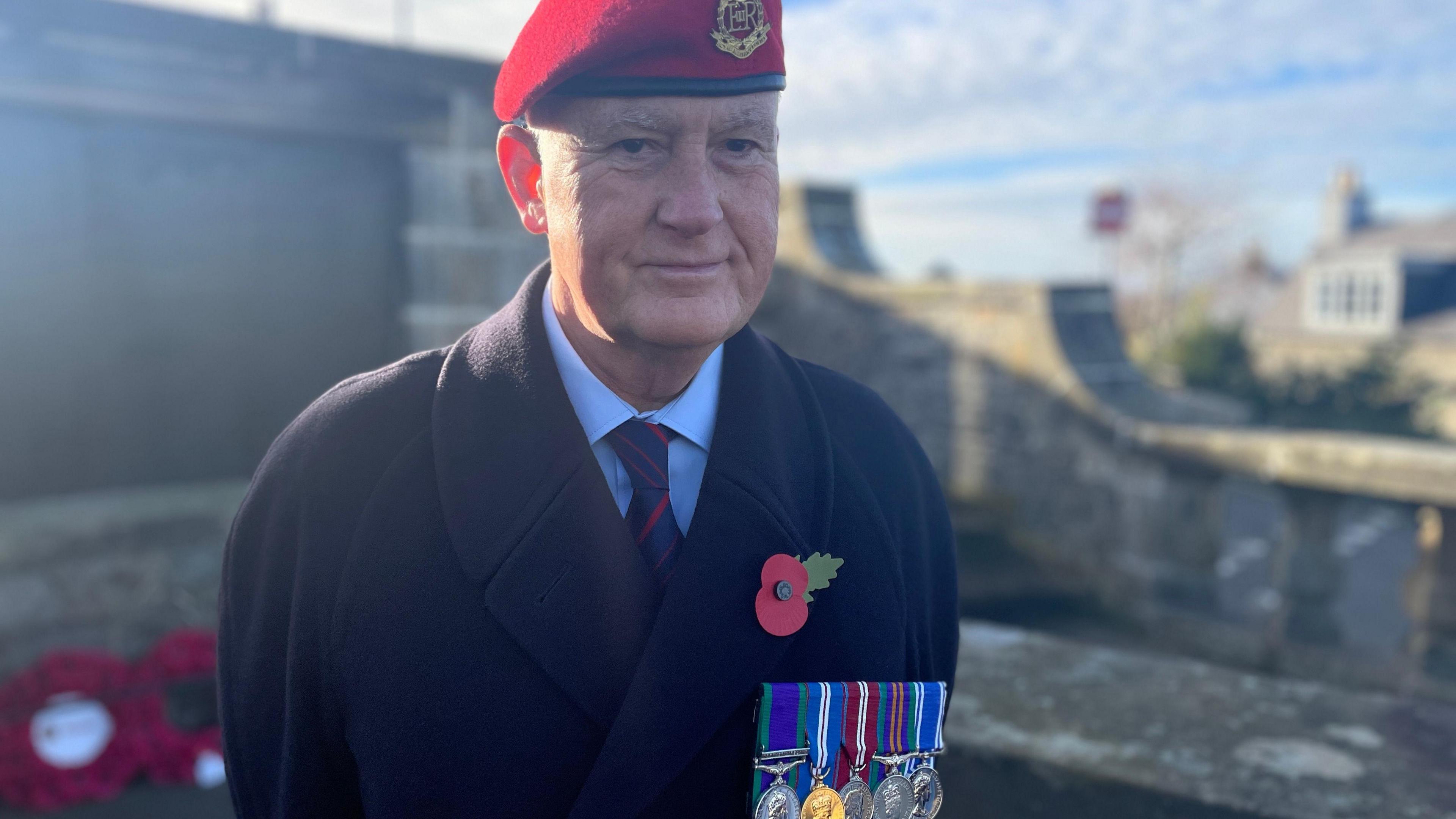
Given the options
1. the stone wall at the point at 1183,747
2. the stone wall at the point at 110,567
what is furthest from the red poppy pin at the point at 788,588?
the stone wall at the point at 110,567

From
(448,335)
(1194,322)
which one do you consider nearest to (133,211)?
(448,335)

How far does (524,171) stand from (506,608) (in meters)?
0.66

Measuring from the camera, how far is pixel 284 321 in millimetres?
5074

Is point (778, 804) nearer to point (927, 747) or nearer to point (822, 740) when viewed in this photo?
point (822, 740)

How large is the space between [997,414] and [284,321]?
589 centimetres

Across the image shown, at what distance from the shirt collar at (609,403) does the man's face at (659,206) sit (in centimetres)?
12

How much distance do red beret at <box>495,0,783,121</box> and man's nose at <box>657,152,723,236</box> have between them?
0.09m

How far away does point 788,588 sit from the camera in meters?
1.51

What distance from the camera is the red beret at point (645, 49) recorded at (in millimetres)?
1378

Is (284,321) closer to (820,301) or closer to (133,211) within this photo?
(133,211)

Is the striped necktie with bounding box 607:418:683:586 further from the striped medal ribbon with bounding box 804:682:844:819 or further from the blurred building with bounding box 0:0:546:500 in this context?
the blurred building with bounding box 0:0:546:500

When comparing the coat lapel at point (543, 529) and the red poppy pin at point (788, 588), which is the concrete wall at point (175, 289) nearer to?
the coat lapel at point (543, 529)

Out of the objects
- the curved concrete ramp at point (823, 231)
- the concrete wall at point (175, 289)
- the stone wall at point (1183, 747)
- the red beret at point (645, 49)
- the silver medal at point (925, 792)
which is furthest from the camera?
the curved concrete ramp at point (823, 231)

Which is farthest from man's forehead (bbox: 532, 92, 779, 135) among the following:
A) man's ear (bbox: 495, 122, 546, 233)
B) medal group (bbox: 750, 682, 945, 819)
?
medal group (bbox: 750, 682, 945, 819)
